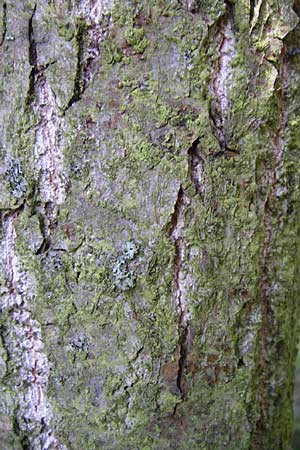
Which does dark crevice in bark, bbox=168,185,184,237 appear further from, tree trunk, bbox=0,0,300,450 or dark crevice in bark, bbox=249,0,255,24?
dark crevice in bark, bbox=249,0,255,24

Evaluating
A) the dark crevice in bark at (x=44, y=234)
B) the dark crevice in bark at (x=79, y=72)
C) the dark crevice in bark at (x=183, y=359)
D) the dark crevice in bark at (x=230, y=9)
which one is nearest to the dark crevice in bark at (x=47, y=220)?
the dark crevice in bark at (x=44, y=234)

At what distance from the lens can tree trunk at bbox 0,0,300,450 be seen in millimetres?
642

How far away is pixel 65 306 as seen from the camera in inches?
28.6

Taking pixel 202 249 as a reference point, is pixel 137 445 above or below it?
below

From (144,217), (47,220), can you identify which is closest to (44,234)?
(47,220)

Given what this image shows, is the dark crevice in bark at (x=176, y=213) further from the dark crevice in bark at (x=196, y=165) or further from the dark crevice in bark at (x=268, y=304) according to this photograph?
the dark crevice in bark at (x=268, y=304)

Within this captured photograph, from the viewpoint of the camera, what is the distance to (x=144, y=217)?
2.24ft

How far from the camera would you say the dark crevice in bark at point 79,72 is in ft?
2.07

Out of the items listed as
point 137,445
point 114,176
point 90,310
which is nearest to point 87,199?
point 114,176

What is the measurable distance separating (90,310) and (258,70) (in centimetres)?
41

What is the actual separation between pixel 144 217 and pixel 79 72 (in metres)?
0.21

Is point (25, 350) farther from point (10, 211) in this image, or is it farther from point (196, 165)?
point (196, 165)

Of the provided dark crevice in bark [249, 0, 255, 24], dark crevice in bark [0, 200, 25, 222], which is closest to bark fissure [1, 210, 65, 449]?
dark crevice in bark [0, 200, 25, 222]

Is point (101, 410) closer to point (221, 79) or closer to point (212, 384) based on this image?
point (212, 384)
